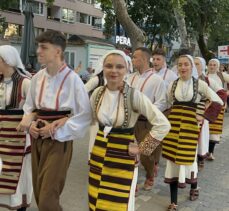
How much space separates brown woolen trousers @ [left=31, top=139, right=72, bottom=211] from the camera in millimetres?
3504

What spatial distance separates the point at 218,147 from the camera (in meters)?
8.95

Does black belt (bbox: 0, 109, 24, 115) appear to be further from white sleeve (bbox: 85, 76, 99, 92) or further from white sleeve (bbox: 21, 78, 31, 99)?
white sleeve (bbox: 85, 76, 99, 92)

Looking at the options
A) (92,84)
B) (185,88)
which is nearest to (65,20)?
(92,84)

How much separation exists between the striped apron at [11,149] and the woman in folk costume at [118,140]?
1.03 meters

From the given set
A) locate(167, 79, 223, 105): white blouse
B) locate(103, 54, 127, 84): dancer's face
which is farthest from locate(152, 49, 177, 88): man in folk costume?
locate(103, 54, 127, 84): dancer's face

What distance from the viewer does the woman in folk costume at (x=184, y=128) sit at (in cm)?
484

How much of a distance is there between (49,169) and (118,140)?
0.71 metres

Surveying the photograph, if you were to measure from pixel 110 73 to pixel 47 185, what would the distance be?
3.71 feet

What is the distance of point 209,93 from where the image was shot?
4855 millimetres

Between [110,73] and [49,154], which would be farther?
[49,154]

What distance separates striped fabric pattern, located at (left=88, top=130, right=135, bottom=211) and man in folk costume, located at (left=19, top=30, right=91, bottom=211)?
0.40m

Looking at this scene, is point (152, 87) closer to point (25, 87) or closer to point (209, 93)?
point (209, 93)

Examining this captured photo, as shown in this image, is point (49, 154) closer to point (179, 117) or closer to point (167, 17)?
point (179, 117)

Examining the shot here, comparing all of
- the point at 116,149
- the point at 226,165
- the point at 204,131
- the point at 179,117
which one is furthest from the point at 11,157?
the point at 226,165
